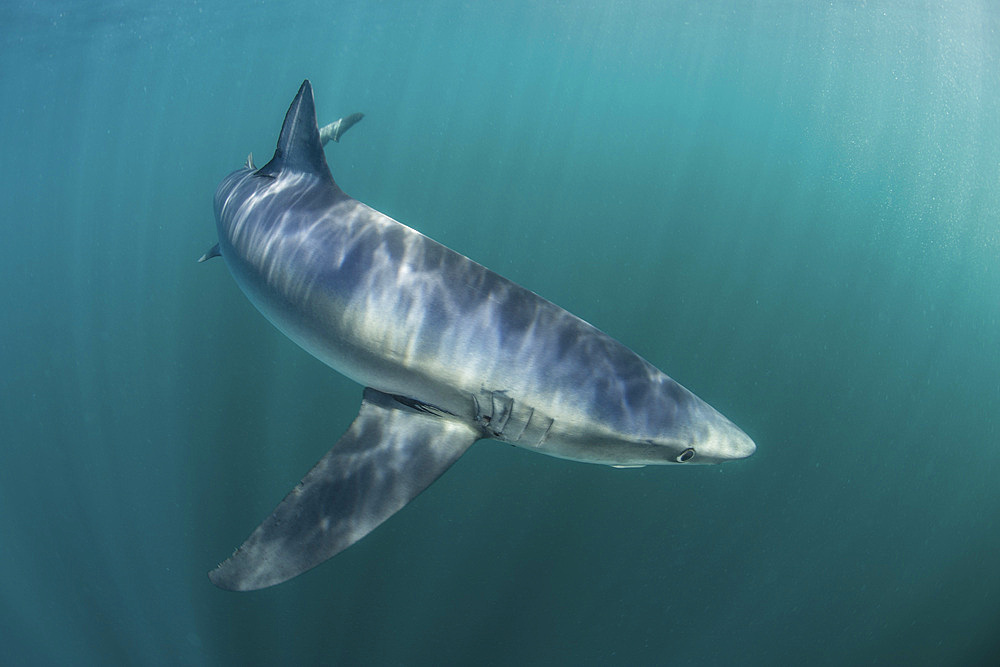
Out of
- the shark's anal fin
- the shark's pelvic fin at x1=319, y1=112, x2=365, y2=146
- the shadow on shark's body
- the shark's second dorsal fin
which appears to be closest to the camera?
the shark's anal fin

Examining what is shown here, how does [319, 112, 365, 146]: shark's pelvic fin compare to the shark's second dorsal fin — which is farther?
[319, 112, 365, 146]: shark's pelvic fin

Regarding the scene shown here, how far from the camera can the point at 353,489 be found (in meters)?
2.17

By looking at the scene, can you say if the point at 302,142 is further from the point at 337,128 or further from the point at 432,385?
the point at 337,128

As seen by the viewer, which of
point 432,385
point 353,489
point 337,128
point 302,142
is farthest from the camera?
point 337,128

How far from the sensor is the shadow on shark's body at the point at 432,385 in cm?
215

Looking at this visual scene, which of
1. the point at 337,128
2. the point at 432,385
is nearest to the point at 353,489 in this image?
the point at 432,385

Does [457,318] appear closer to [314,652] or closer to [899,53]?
[314,652]

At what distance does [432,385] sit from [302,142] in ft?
6.55

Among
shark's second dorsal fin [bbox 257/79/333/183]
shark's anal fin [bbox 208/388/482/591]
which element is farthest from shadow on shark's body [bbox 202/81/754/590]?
shark's second dorsal fin [bbox 257/79/333/183]

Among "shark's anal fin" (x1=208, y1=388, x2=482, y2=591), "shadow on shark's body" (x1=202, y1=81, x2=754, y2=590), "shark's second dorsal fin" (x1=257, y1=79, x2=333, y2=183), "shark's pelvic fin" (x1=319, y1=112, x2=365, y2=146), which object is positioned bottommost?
"shark's anal fin" (x1=208, y1=388, x2=482, y2=591)

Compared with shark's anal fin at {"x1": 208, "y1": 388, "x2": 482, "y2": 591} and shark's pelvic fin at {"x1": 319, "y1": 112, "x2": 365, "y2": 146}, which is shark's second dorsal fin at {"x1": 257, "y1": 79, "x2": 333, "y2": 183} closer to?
shark's anal fin at {"x1": 208, "y1": 388, "x2": 482, "y2": 591}

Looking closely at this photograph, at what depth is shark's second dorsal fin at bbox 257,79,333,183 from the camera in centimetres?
321

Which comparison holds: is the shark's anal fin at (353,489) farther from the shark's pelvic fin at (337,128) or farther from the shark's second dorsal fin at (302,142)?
the shark's pelvic fin at (337,128)

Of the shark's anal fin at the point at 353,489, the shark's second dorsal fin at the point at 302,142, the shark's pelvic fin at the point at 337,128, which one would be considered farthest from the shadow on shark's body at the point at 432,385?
the shark's pelvic fin at the point at 337,128
